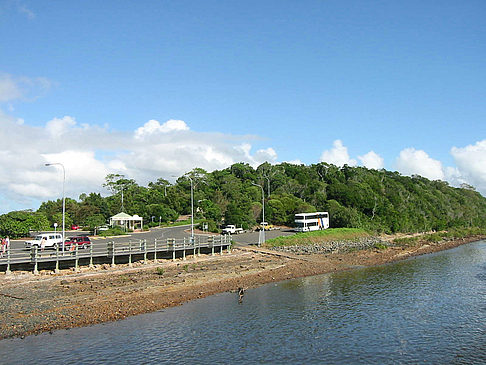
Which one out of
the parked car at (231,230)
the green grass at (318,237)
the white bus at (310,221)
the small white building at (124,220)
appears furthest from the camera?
the small white building at (124,220)

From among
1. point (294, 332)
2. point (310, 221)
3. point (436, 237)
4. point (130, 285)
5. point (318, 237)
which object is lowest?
point (294, 332)

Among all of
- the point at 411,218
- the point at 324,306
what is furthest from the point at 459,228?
the point at 324,306

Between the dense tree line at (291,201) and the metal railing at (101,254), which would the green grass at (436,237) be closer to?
the dense tree line at (291,201)

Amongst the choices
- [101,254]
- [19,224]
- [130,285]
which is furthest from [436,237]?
[19,224]

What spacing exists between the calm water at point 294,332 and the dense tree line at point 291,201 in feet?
166

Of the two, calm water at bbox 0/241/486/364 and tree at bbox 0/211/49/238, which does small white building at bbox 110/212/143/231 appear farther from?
calm water at bbox 0/241/486/364

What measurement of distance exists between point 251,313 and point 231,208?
58.5 meters

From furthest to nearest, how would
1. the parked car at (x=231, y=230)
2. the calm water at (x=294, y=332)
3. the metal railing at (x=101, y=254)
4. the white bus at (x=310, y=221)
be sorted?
1. the white bus at (x=310, y=221)
2. the parked car at (x=231, y=230)
3. the metal railing at (x=101, y=254)
4. the calm water at (x=294, y=332)

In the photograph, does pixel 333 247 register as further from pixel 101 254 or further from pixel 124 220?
pixel 124 220

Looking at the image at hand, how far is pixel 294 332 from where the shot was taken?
79.7 feet

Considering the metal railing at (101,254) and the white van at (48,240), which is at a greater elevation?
the white van at (48,240)

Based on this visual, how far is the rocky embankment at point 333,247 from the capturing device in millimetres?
62025

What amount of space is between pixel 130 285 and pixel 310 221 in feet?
180

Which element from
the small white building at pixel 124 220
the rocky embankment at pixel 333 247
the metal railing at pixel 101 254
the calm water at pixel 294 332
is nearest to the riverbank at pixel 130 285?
the metal railing at pixel 101 254
